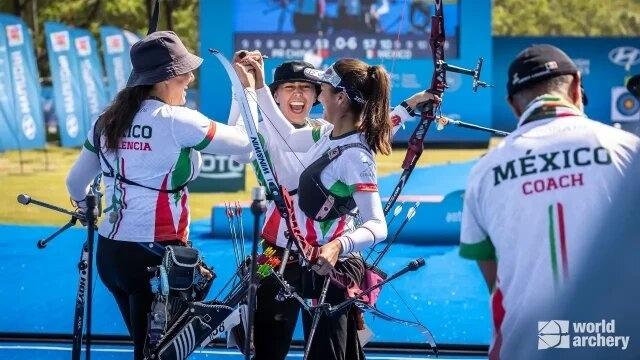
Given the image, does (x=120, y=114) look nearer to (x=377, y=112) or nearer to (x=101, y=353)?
(x=377, y=112)

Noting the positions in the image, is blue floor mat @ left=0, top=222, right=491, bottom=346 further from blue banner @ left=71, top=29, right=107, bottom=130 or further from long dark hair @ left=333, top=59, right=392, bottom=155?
blue banner @ left=71, top=29, right=107, bottom=130

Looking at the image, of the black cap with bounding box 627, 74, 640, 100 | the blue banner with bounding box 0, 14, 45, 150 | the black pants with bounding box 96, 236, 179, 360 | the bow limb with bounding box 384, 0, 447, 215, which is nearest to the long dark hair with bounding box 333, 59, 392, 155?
the bow limb with bounding box 384, 0, 447, 215

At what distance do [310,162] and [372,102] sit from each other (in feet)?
0.96

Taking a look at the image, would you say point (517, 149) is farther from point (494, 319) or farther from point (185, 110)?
point (185, 110)

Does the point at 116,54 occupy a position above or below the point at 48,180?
above

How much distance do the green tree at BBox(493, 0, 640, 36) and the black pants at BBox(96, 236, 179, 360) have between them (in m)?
16.3

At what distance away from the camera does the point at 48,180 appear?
12.8 metres

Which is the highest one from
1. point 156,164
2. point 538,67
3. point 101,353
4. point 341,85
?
point 538,67

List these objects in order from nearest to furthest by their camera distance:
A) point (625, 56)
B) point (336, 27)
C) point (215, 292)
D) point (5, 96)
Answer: point (215, 292)
point (5, 96)
point (336, 27)
point (625, 56)

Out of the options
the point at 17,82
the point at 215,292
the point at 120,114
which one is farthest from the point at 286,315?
the point at 17,82

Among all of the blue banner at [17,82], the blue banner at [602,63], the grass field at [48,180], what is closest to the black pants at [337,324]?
the grass field at [48,180]

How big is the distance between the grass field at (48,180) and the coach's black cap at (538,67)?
7.93 meters

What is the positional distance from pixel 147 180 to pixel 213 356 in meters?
1.88

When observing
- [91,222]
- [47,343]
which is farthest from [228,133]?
[47,343]
